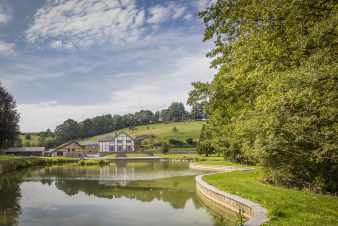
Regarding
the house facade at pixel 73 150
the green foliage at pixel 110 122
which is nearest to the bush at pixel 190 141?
the house facade at pixel 73 150

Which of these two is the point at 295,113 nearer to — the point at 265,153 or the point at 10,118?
the point at 265,153

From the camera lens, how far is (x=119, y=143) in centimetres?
9712

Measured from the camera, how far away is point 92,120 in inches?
5472

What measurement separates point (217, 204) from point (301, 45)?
8.05m

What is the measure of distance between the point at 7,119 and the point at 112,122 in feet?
317

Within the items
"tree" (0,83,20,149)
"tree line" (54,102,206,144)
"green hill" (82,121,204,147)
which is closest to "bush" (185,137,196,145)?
"green hill" (82,121,204,147)

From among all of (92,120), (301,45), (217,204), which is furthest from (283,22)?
(92,120)

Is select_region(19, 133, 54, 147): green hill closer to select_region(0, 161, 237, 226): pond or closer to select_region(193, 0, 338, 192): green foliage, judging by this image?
select_region(0, 161, 237, 226): pond

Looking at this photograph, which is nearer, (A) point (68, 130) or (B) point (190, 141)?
(B) point (190, 141)

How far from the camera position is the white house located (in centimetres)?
9625

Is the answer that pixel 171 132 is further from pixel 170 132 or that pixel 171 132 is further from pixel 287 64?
pixel 287 64

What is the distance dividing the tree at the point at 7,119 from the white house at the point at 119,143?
49.3 m

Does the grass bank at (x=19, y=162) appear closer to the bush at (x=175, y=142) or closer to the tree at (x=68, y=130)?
the bush at (x=175, y=142)

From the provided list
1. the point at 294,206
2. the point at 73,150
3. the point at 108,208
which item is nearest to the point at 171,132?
the point at 73,150
